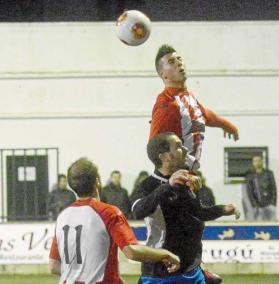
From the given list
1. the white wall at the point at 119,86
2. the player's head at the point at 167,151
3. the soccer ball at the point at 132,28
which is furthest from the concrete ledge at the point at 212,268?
the player's head at the point at 167,151

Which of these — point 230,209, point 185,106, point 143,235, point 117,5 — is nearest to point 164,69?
point 185,106

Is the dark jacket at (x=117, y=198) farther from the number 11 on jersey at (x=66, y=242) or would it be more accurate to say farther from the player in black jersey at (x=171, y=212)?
the number 11 on jersey at (x=66, y=242)

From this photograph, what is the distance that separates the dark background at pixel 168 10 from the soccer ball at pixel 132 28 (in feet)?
54.0

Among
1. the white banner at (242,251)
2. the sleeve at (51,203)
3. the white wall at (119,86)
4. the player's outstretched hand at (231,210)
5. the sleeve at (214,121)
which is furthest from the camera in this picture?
the white wall at (119,86)

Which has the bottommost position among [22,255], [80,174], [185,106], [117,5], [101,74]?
[22,255]

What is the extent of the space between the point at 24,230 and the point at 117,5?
340 inches

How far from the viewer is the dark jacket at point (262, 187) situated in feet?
63.9

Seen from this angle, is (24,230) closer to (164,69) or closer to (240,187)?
(240,187)

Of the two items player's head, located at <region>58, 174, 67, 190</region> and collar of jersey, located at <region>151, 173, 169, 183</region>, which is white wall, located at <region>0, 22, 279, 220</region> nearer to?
player's head, located at <region>58, 174, 67, 190</region>

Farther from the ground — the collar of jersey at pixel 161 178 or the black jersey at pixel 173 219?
the collar of jersey at pixel 161 178

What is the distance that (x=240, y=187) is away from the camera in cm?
2177

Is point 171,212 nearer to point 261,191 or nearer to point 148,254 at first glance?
point 148,254

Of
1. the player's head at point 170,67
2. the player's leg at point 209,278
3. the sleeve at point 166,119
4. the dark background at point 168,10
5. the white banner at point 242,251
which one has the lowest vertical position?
the white banner at point 242,251

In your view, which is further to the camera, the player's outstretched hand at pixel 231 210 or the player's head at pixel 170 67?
the player's head at pixel 170 67
